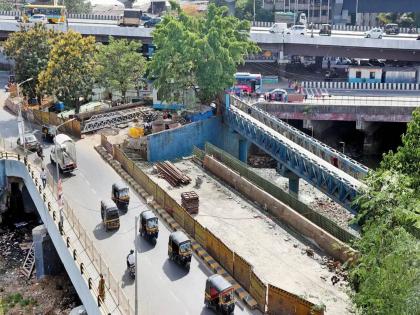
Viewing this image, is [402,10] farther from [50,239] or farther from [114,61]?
[50,239]

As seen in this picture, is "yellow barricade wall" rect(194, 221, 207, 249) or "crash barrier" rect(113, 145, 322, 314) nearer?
"crash barrier" rect(113, 145, 322, 314)

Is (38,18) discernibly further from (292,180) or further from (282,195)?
(282,195)

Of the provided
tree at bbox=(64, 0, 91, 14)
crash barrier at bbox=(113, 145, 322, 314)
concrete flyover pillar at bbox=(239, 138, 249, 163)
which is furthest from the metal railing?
tree at bbox=(64, 0, 91, 14)

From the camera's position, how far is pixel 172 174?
180ft

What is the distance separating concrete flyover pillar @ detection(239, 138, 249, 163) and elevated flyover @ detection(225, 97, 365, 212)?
2043mm

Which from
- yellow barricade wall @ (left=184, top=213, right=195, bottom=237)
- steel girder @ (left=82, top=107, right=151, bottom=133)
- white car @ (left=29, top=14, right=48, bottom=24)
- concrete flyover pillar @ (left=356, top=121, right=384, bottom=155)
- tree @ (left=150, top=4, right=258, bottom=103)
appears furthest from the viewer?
white car @ (left=29, top=14, right=48, bottom=24)

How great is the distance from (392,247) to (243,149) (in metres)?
42.6

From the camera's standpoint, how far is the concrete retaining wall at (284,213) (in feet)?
132

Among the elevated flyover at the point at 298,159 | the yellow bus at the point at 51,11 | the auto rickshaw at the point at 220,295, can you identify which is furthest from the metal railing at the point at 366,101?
the yellow bus at the point at 51,11

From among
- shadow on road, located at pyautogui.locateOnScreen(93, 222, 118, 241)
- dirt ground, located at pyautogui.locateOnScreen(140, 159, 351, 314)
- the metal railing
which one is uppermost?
the metal railing

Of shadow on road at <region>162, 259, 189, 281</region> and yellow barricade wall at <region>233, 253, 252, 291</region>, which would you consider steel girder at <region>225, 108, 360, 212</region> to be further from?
shadow on road at <region>162, 259, 189, 281</region>

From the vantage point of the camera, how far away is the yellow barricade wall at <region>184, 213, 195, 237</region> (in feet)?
140

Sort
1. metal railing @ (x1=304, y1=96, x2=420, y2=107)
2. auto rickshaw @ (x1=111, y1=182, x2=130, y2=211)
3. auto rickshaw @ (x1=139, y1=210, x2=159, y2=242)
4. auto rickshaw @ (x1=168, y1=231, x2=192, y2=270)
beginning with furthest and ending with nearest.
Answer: metal railing @ (x1=304, y1=96, x2=420, y2=107) → auto rickshaw @ (x1=111, y1=182, x2=130, y2=211) → auto rickshaw @ (x1=139, y1=210, x2=159, y2=242) → auto rickshaw @ (x1=168, y1=231, x2=192, y2=270)

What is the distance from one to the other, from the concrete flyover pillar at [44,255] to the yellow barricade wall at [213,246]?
13.7 m
